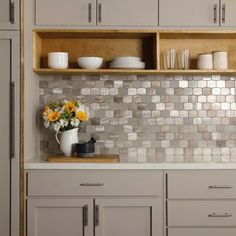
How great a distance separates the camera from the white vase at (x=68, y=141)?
314cm

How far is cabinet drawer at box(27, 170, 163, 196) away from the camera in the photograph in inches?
112

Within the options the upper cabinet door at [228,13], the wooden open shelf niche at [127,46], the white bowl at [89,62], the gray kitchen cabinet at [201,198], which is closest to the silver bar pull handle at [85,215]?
the gray kitchen cabinet at [201,198]

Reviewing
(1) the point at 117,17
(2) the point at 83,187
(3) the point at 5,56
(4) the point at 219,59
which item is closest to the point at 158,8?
(1) the point at 117,17

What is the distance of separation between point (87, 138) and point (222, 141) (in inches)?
42.5

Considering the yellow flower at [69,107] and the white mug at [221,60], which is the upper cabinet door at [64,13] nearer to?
the yellow flower at [69,107]

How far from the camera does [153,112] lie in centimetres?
343

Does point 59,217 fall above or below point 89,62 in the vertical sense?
below

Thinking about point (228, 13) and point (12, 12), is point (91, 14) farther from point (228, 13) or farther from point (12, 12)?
point (228, 13)

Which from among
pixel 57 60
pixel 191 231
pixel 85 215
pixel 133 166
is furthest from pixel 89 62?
pixel 191 231

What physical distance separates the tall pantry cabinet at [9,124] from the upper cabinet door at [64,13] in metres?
0.27

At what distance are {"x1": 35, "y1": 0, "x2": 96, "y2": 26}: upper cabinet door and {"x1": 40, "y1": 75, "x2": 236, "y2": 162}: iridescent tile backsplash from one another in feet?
1.64

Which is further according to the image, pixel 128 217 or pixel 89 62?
pixel 89 62

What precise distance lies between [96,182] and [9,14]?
4.15ft

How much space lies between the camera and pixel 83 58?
3.17 m
